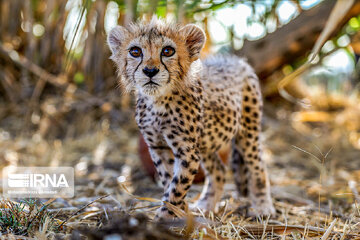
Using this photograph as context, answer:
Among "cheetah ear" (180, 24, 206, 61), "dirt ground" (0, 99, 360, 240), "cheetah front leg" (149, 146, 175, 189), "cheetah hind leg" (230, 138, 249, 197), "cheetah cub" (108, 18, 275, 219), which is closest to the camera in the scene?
"dirt ground" (0, 99, 360, 240)

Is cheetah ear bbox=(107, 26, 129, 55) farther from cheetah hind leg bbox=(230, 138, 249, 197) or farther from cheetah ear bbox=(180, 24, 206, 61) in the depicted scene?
cheetah hind leg bbox=(230, 138, 249, 197)

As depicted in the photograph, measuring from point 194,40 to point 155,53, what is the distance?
0.37 metres

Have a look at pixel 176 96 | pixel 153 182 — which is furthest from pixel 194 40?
pixel 153 182

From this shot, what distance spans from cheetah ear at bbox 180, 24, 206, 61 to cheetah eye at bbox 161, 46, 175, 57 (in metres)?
0.18

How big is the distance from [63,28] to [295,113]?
3876mm

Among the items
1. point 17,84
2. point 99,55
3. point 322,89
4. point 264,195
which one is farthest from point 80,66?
point 322,89

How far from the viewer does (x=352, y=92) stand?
6984mm

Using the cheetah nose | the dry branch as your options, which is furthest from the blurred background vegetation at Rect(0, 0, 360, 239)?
the cheetah nose

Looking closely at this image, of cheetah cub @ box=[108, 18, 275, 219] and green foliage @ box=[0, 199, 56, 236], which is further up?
cheetah cub @ box=[108, 18, 275, 219]

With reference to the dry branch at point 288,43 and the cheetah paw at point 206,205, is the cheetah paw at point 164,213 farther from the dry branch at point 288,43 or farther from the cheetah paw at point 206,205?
the dry branch at point 288,43

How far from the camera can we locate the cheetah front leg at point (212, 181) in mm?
3365

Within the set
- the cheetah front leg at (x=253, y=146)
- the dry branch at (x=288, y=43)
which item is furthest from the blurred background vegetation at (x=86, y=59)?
the cheetah front leg at (x=253, y=146)

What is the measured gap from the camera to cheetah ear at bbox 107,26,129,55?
268cm

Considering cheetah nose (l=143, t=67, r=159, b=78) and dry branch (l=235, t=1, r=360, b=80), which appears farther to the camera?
dry branch (l=235, t=1, r=360, b=80)
